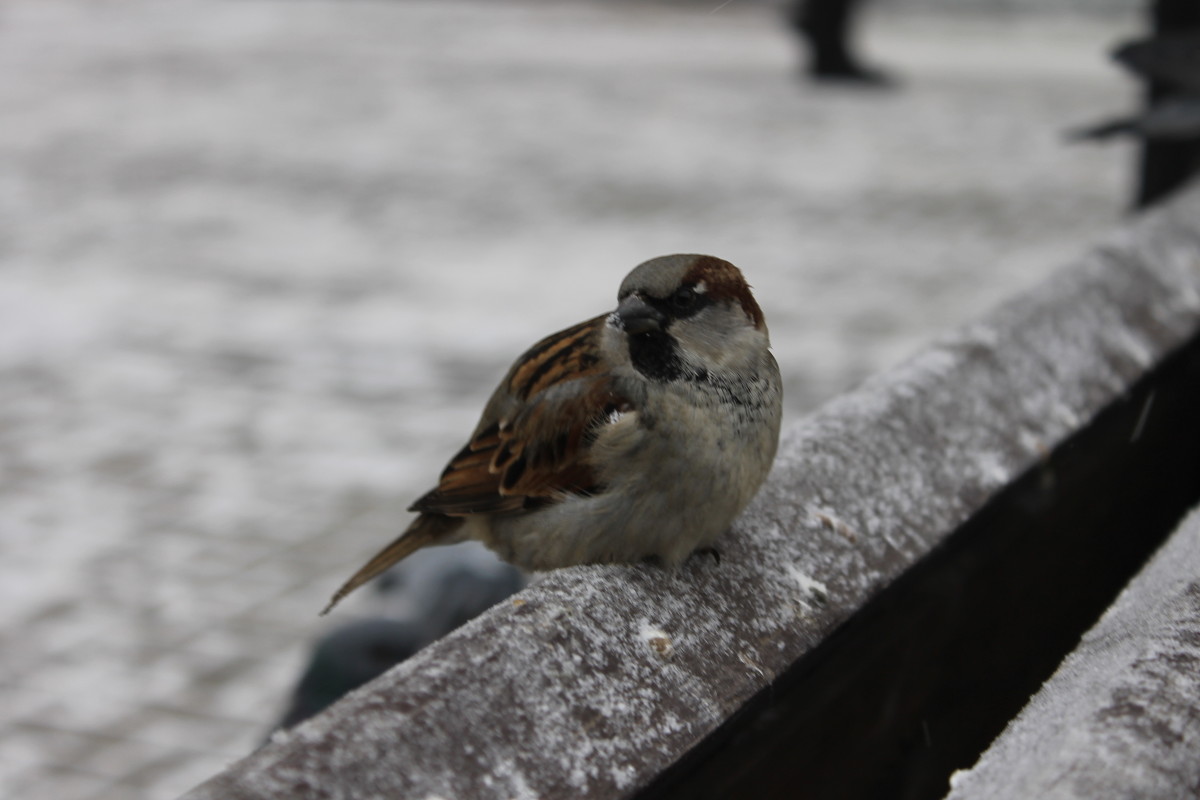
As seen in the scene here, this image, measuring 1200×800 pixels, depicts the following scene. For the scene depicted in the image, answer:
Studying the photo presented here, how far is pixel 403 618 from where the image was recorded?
11.3ft

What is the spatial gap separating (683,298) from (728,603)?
1.37 ft

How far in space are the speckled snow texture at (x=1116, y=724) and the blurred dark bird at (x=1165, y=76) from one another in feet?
7.88

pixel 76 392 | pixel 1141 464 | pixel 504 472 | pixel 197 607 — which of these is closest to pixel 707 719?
pixel 504 472

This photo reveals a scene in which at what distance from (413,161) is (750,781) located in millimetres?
11184

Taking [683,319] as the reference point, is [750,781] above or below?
below

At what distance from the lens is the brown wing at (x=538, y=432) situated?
1.97 meters

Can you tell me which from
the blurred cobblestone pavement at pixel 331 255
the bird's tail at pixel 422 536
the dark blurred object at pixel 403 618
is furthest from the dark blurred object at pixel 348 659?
the blurred cobblestone pavement at pixel 331 255

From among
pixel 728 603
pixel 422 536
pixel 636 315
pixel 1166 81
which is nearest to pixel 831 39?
pixel 1166 81

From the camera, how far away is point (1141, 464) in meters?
2.70

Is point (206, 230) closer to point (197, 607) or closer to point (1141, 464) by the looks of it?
point (197, 607)

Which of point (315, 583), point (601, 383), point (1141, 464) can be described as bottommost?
point (315, 583)

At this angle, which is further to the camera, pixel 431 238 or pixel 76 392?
pixel 431 238

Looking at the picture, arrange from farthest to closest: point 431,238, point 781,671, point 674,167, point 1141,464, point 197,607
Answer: point 674,167 → point 431,238 → point 197,607 → point 1141,464 → point 781,671

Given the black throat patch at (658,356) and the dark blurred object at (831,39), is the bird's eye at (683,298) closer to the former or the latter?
the black throat patch at (658,356)
